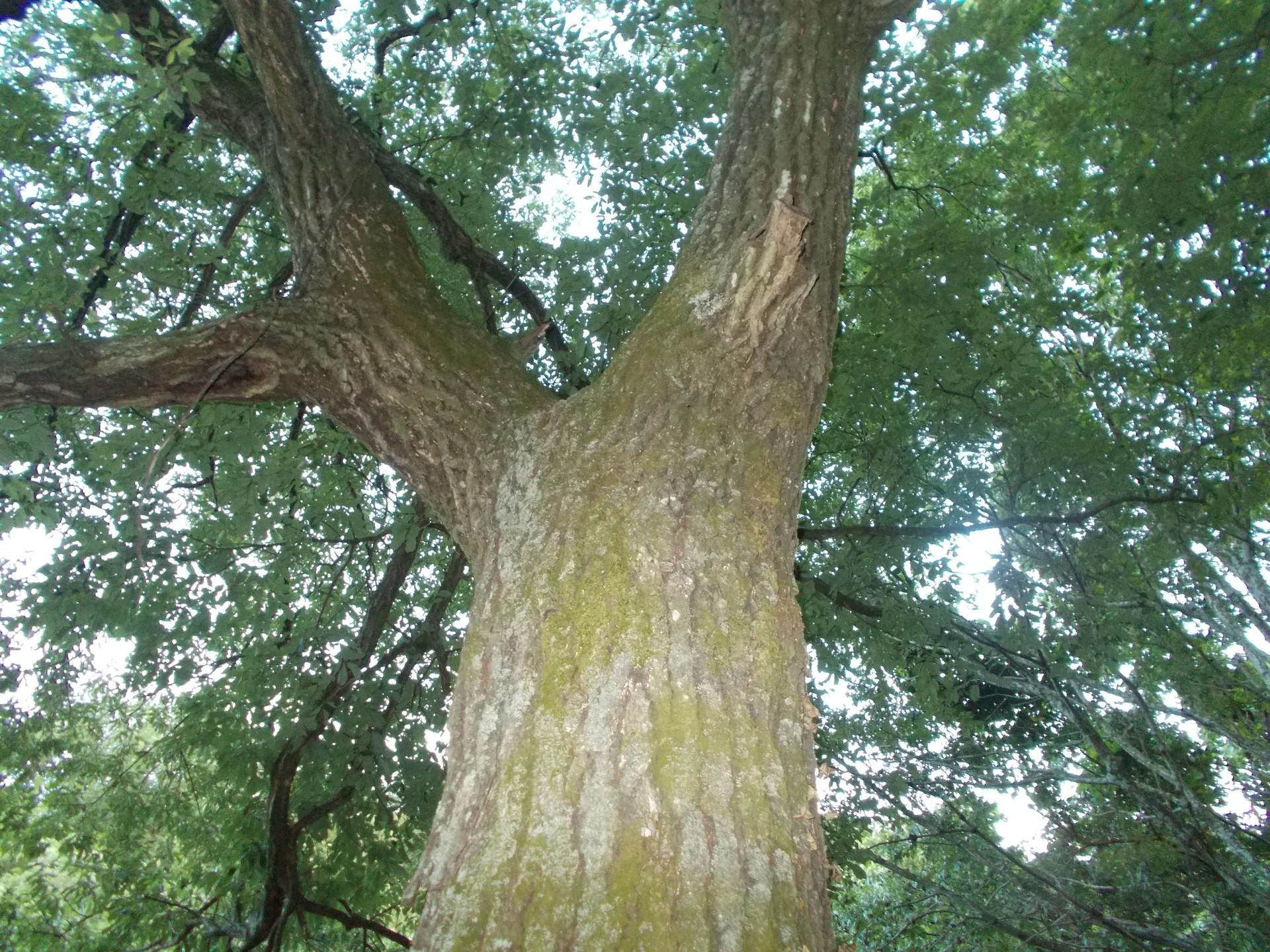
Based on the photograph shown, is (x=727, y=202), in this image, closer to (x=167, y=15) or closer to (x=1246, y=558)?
(x=167, y=15)

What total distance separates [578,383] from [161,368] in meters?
2.48

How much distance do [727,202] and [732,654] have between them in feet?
5.10

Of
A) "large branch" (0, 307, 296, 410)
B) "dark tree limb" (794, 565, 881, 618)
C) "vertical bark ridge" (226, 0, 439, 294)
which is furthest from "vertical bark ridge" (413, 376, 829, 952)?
"dark tree limb" (794, 565, 881, 618)

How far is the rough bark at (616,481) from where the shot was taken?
109cm

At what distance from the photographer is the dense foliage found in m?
4.18

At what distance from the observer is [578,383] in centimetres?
436

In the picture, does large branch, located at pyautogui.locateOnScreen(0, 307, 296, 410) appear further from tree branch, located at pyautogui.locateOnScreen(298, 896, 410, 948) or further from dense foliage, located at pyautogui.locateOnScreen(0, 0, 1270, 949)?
tree branch, located at pyautogui.locateOnScreen(298, 896, 410, 948)

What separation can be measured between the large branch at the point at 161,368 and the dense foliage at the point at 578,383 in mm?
1315

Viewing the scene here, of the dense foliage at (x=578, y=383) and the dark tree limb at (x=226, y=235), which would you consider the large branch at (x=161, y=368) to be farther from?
the dark tree limb at (x=226, y=235)

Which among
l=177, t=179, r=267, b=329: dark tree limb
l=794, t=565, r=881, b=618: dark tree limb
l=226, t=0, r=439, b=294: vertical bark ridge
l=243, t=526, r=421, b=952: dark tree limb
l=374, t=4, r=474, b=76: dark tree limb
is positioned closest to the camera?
l=226, t=0, r=439, b=294: vertical bark ridge

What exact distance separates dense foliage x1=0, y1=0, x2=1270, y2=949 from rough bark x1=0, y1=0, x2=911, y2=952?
1.25m

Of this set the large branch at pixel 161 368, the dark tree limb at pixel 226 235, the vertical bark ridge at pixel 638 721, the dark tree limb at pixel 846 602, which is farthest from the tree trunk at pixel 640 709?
the dark tree limb at pixel 846 602

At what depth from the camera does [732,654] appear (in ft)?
4.37

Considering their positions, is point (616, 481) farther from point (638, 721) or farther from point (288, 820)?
point (288, 820)
